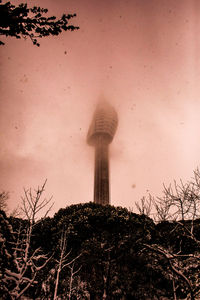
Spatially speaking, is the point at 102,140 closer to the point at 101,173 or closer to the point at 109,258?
the point at 101,173

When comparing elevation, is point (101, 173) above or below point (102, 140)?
below

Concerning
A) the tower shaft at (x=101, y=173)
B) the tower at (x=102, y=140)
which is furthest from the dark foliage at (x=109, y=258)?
the tower at (x=102, y=140)

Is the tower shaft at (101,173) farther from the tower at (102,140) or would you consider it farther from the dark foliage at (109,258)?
the dark foliage at (109,258)

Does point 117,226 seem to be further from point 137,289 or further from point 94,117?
point 94,117

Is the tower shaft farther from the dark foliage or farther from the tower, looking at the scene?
the dark foliage

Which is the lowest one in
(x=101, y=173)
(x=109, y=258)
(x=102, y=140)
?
(x=109, y=258)

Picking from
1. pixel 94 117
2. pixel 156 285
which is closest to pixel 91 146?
pixel 94 117

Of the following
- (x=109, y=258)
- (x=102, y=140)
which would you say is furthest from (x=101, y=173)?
(x=109, y=258)

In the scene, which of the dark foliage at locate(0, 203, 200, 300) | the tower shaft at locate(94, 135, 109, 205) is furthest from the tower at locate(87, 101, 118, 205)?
the dark foliage at locate(0, 203, 200, 300)
